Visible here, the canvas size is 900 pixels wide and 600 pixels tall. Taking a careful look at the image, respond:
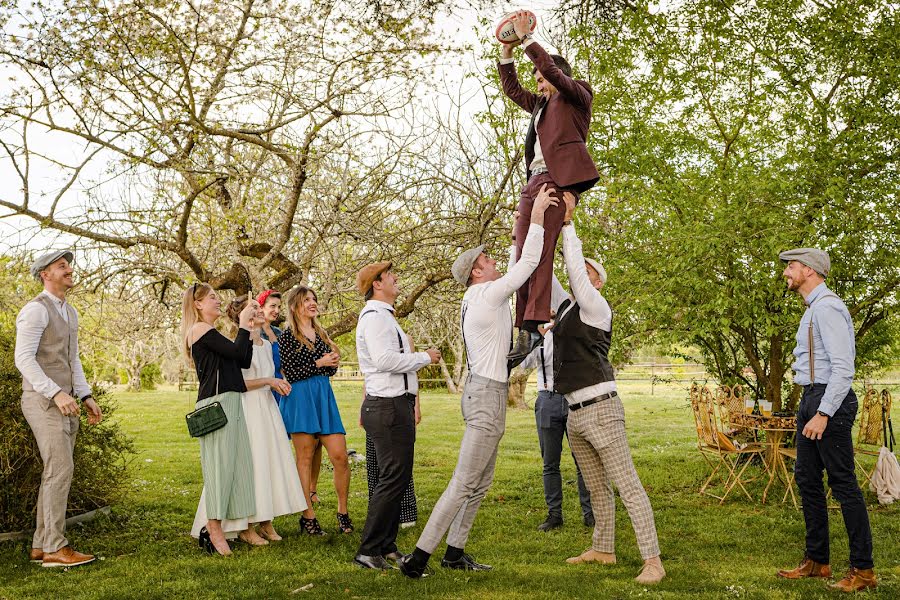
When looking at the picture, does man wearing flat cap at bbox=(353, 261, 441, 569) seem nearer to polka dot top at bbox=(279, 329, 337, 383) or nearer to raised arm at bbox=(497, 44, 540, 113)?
polka dot top at bbox=(279, 329, 337, 383)

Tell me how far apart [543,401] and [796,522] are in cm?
264

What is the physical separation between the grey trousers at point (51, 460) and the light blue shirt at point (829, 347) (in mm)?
5238

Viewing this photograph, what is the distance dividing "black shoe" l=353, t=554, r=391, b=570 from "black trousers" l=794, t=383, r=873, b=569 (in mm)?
2887

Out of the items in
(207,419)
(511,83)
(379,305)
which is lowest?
(207,419)

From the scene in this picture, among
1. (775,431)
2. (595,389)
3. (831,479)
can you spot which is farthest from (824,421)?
(775,431)

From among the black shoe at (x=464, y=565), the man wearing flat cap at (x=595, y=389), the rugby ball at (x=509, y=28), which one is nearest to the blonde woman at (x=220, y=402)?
the black shoe at (x=464, y=565)

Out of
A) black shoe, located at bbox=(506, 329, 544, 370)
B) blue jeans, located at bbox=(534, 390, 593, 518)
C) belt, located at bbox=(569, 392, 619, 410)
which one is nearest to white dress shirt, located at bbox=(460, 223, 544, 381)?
black shoe, located at bbox=(506, 329, 544, 370)

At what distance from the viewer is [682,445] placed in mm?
13656

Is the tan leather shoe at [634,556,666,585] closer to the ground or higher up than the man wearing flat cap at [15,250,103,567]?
closer to the ground

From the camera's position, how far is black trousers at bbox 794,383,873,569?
482 centimetres

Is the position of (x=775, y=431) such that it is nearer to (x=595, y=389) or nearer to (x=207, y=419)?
(x=595, y=389)

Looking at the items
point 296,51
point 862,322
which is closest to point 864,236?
point 862,322

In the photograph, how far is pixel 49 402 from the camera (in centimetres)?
561

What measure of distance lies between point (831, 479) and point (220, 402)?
4324 millimetres
